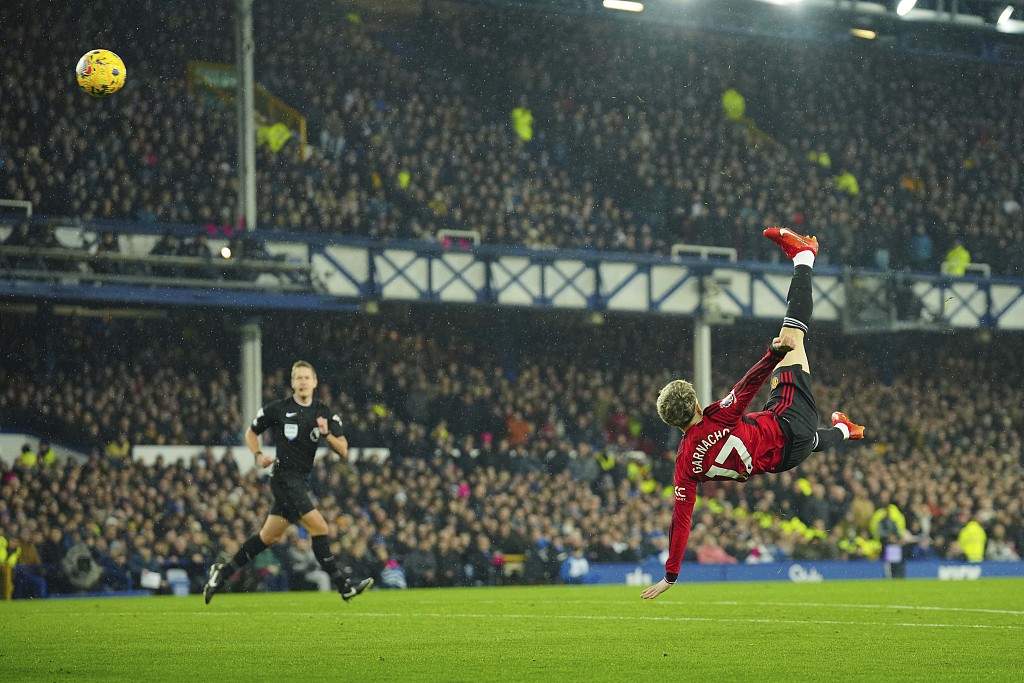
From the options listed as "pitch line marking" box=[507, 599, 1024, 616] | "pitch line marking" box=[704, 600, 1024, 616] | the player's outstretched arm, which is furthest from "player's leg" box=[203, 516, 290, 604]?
the player's outstretched arm

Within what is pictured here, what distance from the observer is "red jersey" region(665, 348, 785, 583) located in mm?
8719

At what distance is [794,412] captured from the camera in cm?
942

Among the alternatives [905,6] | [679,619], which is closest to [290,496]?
[679,619]

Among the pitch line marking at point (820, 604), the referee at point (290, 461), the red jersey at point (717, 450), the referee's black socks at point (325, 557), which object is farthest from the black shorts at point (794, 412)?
the referee's black socks at point (325, 557)

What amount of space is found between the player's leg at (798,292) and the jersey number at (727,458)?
612 millimetres

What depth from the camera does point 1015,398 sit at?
1336 inches

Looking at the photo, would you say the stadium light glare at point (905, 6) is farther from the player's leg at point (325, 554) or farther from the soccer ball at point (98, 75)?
the player's leg at point (325, 554)

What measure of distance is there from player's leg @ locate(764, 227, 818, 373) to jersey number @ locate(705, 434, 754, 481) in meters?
0.61

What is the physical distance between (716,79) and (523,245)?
8.21 meters

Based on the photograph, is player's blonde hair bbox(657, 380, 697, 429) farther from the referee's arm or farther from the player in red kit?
the referee's arm

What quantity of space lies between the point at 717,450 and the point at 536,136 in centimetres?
2243

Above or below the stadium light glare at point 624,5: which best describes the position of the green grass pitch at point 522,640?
below

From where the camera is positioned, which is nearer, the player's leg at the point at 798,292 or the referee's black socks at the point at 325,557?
the player's leg at the point at 798,292

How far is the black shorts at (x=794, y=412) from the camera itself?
9328 millimetres
